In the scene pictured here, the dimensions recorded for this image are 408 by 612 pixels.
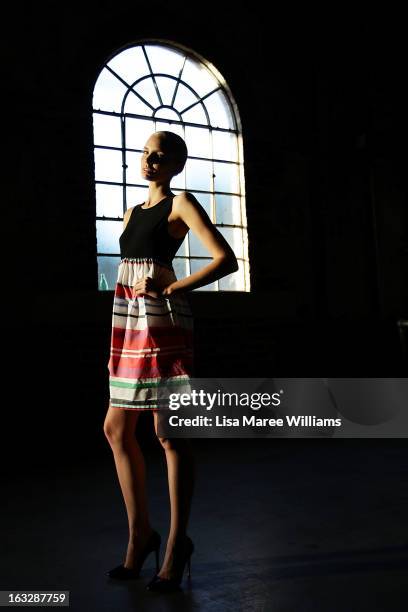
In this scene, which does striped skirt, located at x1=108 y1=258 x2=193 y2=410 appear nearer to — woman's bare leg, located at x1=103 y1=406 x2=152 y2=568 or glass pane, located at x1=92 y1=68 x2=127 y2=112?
woman's bare leg, located at x1=103 y1=406 x2=152 y2=568

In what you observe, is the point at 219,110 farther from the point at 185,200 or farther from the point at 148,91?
the point at 185,200

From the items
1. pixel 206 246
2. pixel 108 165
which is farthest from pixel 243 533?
pixel 108 165

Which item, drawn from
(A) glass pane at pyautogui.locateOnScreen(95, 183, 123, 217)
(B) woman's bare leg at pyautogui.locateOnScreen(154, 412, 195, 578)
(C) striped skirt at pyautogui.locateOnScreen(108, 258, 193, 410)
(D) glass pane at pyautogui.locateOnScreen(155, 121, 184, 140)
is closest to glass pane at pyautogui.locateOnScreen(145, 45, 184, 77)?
(D) glass pane at pyautogui.locateOnScreen(155, 121, 184, 140)

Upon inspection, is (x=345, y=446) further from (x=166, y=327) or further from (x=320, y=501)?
(x=166, y=327)

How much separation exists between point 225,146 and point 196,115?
45 cm

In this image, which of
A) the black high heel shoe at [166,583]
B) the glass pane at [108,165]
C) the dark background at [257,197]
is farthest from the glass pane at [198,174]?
the black high heel shoe at [166,583]

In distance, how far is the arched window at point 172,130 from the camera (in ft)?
18.5

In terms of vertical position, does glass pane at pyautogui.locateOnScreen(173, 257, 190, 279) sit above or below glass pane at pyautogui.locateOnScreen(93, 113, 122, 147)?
below

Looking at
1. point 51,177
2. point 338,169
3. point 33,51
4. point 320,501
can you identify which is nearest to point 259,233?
point 338,169

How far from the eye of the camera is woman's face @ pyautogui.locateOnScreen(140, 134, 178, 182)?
207 cm

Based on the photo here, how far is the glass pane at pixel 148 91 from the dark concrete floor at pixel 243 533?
11.2ft

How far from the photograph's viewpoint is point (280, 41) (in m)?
6.85

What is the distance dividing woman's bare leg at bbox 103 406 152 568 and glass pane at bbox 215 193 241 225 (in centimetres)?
449

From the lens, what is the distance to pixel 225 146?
649 centimetres
